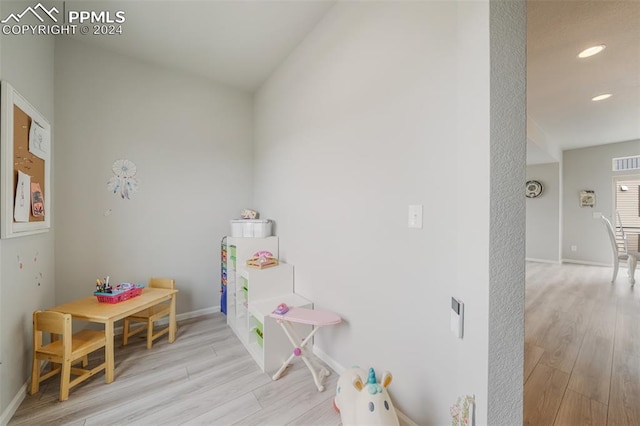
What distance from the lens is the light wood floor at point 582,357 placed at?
1.49 m

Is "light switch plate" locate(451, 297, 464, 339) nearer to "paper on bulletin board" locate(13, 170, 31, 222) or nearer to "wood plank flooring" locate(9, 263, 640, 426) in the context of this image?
"wood plank flooring" locate(9, 263, 640, 426)

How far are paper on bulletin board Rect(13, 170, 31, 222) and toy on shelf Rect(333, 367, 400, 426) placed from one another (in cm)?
225

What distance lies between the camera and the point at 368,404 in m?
1.13

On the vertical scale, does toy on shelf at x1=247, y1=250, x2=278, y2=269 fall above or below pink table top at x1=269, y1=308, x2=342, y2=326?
above

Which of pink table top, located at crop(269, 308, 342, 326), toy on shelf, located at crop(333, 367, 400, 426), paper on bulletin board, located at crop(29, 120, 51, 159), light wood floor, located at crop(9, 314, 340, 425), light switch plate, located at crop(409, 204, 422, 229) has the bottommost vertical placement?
light wood floor, located at crop(9, 314, 340, 425)

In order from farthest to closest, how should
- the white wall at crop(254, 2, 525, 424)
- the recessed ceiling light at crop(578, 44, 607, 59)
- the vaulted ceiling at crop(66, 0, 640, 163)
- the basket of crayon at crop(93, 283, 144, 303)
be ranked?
the recessed ceiling light at crop(578, 44, 607, 59) < the basket of crayon at crop(93, 283, 144, 303) < the vaulted ceiling at crop(66, 0, 640, 163) < the white wall at crop(254, 2, 525, 424)

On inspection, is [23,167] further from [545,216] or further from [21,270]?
[545,216]

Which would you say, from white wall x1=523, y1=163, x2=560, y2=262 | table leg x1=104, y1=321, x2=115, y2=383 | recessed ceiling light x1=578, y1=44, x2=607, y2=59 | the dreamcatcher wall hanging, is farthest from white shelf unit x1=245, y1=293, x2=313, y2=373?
white wall x1=523, y1=163, x2=560, y2=262

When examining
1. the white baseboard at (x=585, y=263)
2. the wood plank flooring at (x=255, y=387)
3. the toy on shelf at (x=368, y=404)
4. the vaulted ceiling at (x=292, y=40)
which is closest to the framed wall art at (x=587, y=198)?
the white baseboard at (x=585, y=263)

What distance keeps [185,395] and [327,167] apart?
1927 millimetres

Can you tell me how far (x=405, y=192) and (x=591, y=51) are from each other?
2519 mm

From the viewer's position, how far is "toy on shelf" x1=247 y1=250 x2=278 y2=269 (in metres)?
2.31

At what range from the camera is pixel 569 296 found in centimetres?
345

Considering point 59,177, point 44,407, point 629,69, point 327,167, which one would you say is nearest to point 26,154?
point 59,177
